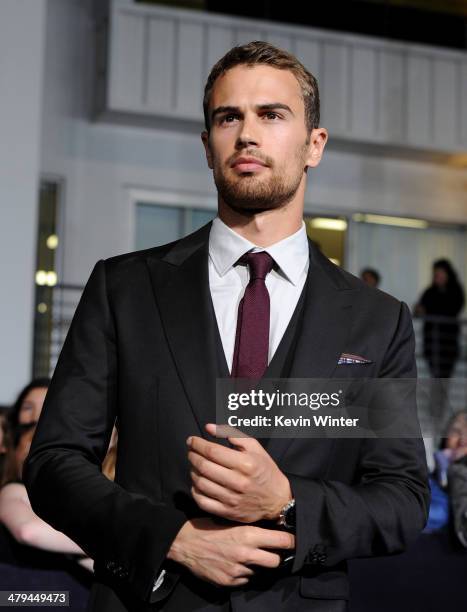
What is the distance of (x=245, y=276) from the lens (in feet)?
5.23

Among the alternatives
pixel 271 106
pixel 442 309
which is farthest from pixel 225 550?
pixel 442 309

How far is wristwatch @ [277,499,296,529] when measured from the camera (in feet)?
4.47

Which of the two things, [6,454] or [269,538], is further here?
[6,454]

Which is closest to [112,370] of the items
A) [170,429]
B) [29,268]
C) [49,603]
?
[170,429]

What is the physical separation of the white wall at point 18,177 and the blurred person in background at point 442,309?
170 inches

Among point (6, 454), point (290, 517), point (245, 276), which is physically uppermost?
point (245, 276)

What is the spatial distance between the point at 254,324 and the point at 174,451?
0.76 ft

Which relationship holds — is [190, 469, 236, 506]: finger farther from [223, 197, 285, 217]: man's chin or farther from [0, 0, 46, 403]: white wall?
[0, 0, 46, 403]: white wall

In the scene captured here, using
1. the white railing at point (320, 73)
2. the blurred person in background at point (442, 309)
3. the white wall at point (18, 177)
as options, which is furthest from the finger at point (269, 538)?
the white railing at point (320, 73)

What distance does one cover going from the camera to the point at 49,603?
2051mm

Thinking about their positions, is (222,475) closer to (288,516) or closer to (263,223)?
(288,516)

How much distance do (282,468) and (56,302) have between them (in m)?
7.93

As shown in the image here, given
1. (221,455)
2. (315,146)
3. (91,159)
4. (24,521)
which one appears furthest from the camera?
(91,159)

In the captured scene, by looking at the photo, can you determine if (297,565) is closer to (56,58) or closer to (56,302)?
(56,302)
